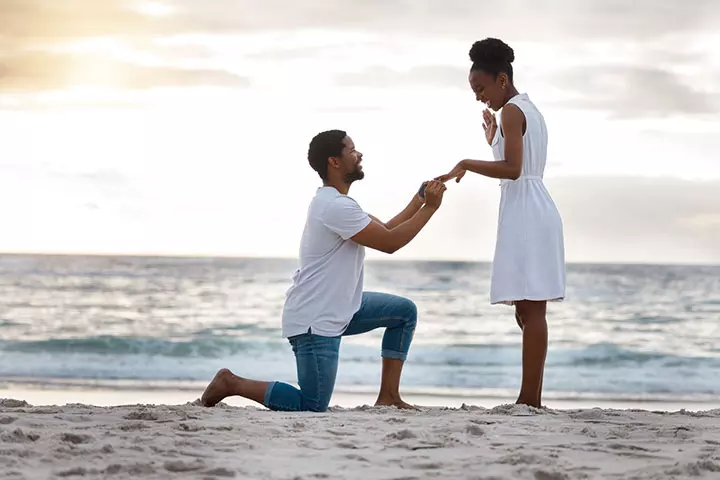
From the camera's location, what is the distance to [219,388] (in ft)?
13.8

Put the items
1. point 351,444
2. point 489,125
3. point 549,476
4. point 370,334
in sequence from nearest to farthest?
1. point 549,476
2. point 351,444
3. point 489,125
4. point 370,334

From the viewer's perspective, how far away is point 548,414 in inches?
160

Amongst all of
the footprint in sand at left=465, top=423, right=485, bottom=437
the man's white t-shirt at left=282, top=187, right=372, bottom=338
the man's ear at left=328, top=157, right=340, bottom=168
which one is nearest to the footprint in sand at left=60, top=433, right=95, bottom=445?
the man's white t-shirt at left=282, top=187, right=372, bottom=338

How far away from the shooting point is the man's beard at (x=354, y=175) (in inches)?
170

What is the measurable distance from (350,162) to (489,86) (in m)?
0.74

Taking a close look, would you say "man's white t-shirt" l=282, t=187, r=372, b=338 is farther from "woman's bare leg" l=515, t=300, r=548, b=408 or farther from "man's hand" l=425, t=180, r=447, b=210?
"woman's bare leg" l=515, t=300, r=548, b=408

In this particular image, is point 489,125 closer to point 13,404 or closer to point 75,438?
point 75,438

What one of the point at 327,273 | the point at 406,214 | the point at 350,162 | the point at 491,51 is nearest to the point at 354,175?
the point at 350,162

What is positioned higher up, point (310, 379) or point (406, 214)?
point (406, 214)

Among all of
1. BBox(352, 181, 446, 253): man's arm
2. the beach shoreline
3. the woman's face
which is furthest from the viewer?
the beach shoreline

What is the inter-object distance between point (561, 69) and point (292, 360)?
24.9ft

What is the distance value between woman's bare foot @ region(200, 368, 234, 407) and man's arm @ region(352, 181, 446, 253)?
0.86 metres

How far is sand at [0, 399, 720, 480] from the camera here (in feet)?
9.37

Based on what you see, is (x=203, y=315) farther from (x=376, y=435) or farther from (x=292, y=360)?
(x=376, y=435)
